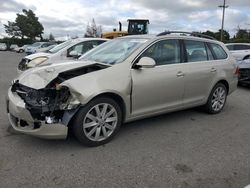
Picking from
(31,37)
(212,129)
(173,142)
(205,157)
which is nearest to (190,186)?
(205,157)

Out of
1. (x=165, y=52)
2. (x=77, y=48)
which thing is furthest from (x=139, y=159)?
(x=77, y=48)

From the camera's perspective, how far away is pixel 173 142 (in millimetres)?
4199

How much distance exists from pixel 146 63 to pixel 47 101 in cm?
152

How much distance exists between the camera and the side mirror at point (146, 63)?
13.7ft

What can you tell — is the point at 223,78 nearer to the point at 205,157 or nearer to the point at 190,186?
the point at 205,157

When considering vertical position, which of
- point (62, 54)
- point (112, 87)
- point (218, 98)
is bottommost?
point (218, 98)

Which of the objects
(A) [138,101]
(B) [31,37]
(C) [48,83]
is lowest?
(A) [138,101]

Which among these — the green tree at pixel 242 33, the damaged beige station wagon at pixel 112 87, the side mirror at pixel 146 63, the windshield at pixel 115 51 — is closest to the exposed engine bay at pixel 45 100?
the damaged beige station wagon at pixel 112 87

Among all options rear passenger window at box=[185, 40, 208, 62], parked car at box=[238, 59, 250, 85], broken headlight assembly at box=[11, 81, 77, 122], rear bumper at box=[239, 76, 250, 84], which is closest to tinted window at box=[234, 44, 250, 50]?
parked car at box=[238, 59, 250, 85]

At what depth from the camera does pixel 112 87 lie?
3926 mm

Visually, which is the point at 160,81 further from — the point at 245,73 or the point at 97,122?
the point at 245,73

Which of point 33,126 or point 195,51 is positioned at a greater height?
point 195,51

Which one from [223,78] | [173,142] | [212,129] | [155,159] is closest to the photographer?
[155,159]

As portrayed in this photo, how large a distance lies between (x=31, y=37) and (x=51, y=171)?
71149 mm
